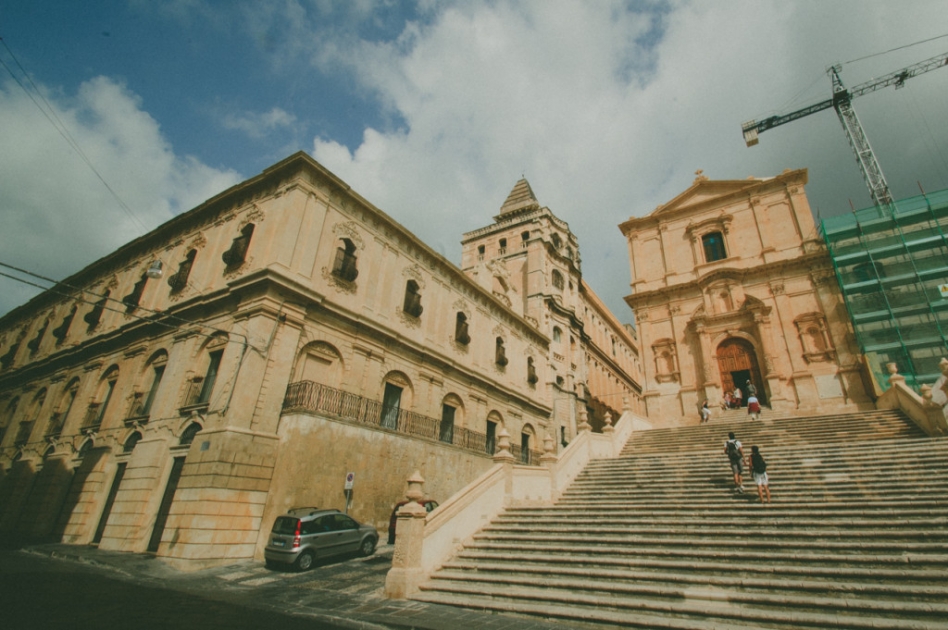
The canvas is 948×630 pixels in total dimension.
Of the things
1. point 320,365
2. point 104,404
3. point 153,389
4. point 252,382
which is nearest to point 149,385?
point 153,389

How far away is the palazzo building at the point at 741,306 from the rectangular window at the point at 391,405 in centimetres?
1274

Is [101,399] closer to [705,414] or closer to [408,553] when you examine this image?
[408,553]

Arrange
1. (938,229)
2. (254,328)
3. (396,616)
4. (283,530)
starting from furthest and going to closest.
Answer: (938,229) → (254,328) → (283,530) → (396,616)

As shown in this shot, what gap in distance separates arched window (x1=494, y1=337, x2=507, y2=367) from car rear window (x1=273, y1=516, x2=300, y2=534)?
50.5 ft

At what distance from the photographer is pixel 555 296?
33.5 metres

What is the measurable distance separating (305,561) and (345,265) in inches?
400

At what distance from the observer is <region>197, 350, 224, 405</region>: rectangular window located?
48.3 ft

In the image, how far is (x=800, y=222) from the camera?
22391mm

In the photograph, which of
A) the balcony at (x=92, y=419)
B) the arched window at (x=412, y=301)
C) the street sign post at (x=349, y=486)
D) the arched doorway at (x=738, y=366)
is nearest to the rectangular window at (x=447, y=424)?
the arched window at (x=412, y=301)

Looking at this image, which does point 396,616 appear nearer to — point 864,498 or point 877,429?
point 864,498

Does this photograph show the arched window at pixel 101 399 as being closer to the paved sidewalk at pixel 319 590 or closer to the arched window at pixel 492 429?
the paved sidewalk at pixel 319 590

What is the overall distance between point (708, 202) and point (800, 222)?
4595 mm

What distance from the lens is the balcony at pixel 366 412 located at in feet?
46.7

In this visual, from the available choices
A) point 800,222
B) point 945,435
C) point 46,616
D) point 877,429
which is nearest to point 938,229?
point 800,222
